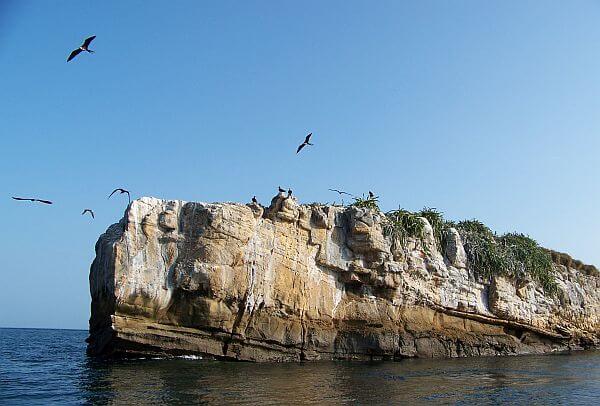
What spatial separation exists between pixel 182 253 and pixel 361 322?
8.03m

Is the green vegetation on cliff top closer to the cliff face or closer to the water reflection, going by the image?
the cliff face

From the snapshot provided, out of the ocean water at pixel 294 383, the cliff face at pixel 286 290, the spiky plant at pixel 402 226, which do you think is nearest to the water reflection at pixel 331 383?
the ocean water at pixel 294 383

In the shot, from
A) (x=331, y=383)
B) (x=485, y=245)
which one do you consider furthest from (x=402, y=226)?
(x=331, y=383)

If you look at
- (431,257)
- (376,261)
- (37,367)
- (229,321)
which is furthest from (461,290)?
(37,367)

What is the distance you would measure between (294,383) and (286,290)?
19.7 feet

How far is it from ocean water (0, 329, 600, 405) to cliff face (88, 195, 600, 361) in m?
1.24

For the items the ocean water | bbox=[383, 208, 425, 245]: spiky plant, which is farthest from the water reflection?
bbox=[383, 208, 425, 245]: spiky plant

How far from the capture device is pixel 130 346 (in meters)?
18.4

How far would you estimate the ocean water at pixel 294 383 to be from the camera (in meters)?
13.2

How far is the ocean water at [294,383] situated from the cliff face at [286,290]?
1236mm

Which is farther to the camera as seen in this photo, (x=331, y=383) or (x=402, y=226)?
(x=402, y=226)

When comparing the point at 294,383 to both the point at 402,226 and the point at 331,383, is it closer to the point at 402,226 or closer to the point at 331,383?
the point at 331,383

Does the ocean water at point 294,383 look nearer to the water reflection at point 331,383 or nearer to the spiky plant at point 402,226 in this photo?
the water reflection at point 331,383

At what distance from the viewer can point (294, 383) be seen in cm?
1516
